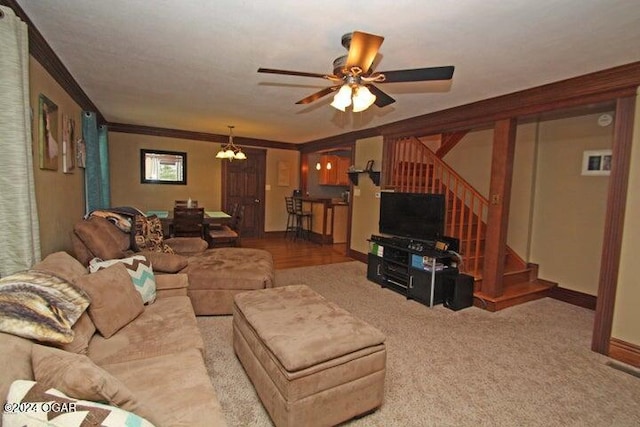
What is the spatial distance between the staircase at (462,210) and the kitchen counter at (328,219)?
2193 millimetres

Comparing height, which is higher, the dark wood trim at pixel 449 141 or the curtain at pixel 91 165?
the dark wood trim at pixel 449 141

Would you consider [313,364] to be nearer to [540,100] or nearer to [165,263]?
[165,263]

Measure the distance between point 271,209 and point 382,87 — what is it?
5167 mm

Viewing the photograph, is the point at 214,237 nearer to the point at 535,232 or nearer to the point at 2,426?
the point at 2,426

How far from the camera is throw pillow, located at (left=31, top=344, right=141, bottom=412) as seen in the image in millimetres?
936

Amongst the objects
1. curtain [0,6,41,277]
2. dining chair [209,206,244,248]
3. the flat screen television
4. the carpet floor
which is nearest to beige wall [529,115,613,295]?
the carpet floor

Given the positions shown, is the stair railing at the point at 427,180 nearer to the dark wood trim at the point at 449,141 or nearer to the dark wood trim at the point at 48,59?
the dark wood trim at the point at 449,141

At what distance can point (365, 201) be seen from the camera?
18.7ft

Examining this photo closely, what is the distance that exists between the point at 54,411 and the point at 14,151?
1524mm

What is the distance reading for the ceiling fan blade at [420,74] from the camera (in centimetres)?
188

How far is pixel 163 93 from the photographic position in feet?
12.5

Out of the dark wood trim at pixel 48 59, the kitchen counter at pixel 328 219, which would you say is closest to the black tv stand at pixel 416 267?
the kitchen counter at pixel 328 219

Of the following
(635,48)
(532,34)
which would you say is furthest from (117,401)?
(635,48)

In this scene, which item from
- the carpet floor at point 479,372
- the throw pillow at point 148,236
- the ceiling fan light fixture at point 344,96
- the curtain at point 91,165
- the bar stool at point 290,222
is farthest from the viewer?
the bar stool at point 290,222
